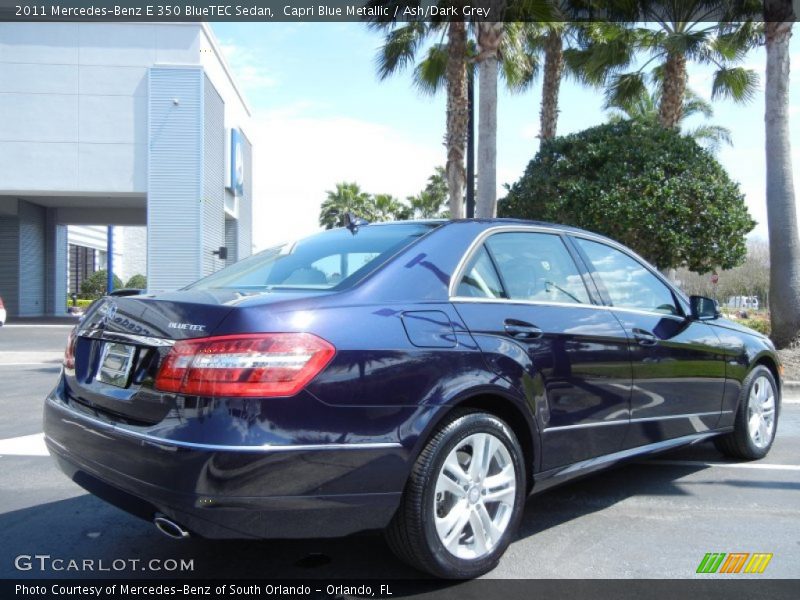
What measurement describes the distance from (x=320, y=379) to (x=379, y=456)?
390mm

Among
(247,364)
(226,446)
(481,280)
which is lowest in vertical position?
(226,446)

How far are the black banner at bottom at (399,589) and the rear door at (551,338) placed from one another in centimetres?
59

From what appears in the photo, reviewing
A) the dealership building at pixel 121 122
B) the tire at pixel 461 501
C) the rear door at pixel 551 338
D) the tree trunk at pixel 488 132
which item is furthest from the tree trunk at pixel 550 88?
the tire at pixel 461 501

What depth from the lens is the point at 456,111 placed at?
594 inches

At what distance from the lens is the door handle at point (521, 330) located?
3301 mm

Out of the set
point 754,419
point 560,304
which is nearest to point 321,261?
point 560,304

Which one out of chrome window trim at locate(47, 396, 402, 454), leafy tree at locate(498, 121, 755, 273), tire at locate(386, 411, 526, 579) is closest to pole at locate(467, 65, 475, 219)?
leafy tree at locate(498, 121, 755, 273)

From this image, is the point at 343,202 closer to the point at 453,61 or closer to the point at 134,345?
the point at 453,61

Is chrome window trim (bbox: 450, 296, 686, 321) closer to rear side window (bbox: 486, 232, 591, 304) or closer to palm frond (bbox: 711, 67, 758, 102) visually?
rear side window (bbox: 486, 232, 591, 304)

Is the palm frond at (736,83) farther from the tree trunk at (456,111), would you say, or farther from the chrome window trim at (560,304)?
the chrome window trim at (560,304)

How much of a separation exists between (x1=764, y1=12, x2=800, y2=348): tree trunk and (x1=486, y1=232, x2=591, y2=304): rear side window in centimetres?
903

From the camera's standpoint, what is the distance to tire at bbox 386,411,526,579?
2869 mm

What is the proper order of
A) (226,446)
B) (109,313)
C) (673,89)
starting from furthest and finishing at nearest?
(673,89)
(109,313)
(226,446)

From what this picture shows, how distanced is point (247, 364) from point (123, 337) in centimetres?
69
